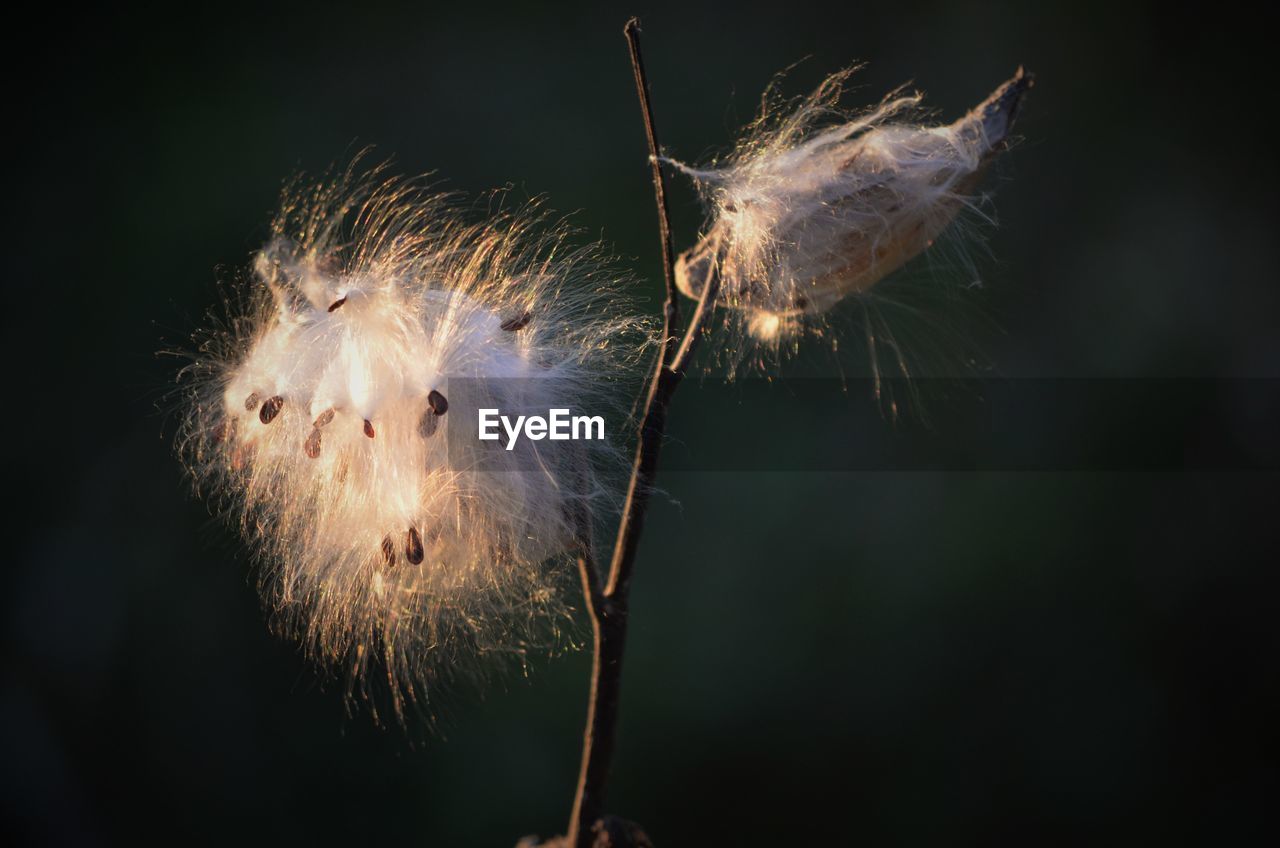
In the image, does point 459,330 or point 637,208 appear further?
point 637,208

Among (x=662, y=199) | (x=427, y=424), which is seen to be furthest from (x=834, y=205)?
(x=427, y=424)

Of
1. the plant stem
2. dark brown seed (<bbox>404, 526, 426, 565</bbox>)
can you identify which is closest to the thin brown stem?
the plant stem

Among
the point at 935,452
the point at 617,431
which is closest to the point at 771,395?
the point at 935,452

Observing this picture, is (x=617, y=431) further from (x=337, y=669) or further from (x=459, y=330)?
(x=337, y=669)

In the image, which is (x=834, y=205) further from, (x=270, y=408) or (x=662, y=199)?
(x=270, y=408)

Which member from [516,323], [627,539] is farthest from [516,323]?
[627,539]

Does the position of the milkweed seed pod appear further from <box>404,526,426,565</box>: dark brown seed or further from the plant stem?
<box>404,526,426,565</box>: dark brown seed

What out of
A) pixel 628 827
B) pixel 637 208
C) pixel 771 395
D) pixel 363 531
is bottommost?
pixel 628 827

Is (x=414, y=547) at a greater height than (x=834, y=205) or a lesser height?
lesser
